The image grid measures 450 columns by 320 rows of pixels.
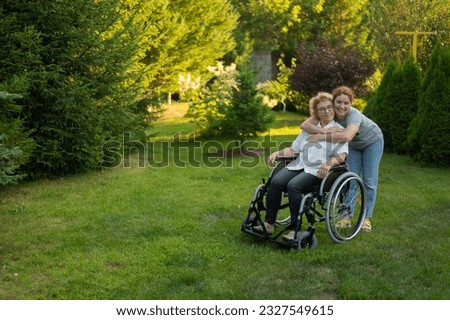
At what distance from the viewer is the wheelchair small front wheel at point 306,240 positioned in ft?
15.9

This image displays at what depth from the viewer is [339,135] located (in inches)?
199

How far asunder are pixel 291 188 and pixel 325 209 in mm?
335

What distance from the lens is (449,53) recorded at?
8.84 m

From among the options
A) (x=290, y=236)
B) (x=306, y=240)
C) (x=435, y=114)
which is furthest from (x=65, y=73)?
(x=435, y=114)

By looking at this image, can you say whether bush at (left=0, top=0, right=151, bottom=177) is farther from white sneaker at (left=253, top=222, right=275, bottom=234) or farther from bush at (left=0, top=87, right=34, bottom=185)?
white sneaker at (left=253, top=222, right=275, bottom=234)

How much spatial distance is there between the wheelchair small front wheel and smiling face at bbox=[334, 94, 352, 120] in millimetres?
1162

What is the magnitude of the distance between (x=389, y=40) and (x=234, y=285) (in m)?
12.6

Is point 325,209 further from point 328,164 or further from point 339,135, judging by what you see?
point 339,135

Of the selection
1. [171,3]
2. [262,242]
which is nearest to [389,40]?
[171,3]

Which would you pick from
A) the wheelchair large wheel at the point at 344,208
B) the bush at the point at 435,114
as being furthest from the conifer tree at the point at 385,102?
the wheelchair large wheel at the point at 344,208

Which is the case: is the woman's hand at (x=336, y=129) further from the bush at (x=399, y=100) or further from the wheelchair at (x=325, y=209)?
the bush at (x=399, y=100)

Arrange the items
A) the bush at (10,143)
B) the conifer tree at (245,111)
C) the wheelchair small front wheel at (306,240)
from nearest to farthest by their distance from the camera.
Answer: the bush at (10,143) → the wheelchair small front wheel at (306,240) → the conifer tree at (245,111)

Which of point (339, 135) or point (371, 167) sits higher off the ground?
point (339, 135)

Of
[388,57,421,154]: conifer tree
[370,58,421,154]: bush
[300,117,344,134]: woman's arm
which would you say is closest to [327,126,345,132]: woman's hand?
[300,117,344,134]: woman's arm
